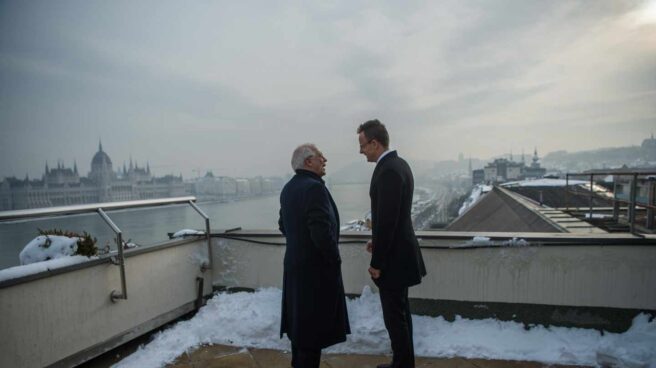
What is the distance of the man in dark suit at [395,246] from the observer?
2205 mm

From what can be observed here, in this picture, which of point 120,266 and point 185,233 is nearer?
point 120,266

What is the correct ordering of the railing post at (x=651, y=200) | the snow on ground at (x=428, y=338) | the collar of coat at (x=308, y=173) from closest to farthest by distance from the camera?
the collar of coat at (x=308, y=173) → the snow on ground at (x=428, y=338) → the railing post at (x=651, y=200)

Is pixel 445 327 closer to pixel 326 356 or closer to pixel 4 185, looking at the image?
pixel 326 356

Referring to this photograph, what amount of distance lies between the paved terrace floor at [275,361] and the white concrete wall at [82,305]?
60cm

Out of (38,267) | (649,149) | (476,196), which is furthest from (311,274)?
(476,196)

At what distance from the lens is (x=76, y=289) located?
256 cm

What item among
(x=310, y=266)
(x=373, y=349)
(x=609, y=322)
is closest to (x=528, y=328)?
(x=609, y=322)

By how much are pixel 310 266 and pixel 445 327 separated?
1.66m

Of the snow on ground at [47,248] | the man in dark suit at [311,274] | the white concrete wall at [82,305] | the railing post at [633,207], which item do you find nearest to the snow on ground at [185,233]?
the white concrete wall at [82,305]

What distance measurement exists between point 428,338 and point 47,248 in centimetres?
304

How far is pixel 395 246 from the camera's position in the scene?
2.28 metres

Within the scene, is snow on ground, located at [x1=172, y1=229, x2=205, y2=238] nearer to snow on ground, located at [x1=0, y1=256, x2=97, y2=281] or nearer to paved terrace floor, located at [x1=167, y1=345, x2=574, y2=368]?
snow on ground, located at [x1=0, y1=256, x2=97, y2=281]

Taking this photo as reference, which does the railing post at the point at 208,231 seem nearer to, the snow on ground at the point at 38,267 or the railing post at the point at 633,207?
the snow on ground at the point at 38,267

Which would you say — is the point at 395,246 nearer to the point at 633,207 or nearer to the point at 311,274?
the point at 311,274
